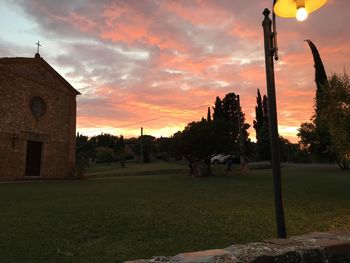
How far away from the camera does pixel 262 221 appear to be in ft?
30.6

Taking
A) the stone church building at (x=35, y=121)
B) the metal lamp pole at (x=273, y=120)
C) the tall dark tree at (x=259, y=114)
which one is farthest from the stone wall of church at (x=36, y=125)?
the tall dark tree at (x=259, y=114)

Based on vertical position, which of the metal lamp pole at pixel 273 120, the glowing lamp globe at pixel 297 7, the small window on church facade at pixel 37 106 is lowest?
the metal lamp pole at pixel 273 120

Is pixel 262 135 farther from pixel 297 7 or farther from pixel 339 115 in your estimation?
pixel 297 7

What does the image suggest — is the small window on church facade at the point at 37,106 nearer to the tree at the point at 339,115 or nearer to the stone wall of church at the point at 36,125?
the stone wall of church at the point at 36,125

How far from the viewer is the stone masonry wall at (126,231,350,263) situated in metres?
3.62

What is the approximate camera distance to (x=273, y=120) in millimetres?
5145

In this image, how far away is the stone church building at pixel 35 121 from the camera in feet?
84.7

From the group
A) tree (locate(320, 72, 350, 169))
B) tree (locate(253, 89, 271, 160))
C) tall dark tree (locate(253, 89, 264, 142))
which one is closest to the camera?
tree (locate(320, 72, 350, 169))

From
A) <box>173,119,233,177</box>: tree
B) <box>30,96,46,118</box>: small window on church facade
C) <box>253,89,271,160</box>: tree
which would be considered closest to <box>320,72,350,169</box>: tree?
<box>173,119,233,177</box>: tree

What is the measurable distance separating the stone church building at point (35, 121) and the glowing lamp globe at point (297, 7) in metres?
25.1

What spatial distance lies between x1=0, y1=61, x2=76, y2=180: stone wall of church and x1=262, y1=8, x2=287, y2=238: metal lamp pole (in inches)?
968

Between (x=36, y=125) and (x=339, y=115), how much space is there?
908 inches

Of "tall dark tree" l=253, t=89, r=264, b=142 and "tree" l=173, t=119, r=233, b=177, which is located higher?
"tall dark tree" l=253, t=89, r=264, b=142

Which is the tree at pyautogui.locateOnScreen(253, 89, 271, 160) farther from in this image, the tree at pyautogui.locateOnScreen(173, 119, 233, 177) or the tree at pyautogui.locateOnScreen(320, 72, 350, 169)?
the tree at pyautogui.locateOnScreen(320, 72, 350, 169)
